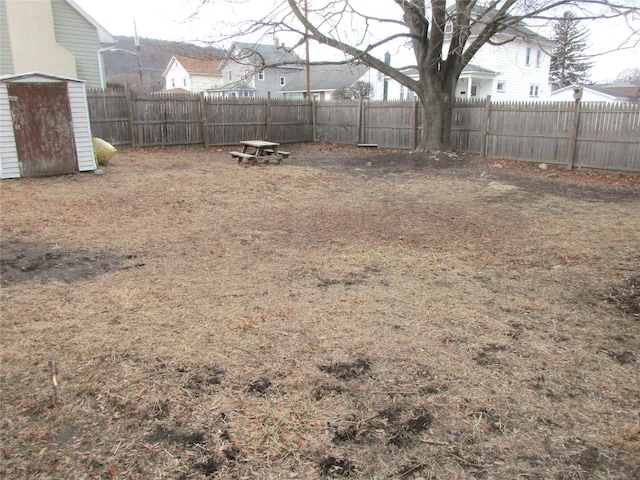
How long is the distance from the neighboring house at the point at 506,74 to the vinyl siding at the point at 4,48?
876 inches

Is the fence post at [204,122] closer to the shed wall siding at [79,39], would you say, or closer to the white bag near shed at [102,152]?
the shed wall siding at [79,39]

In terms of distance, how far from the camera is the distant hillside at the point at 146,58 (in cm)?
1277

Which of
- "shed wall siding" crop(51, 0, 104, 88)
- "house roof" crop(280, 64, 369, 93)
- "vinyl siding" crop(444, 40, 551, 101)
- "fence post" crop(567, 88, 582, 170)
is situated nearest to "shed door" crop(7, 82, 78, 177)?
"shed wall siding" crop(51, 0, 104, 88)

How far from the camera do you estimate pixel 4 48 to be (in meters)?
14.4

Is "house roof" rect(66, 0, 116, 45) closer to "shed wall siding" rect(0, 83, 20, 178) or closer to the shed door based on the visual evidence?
the shed door

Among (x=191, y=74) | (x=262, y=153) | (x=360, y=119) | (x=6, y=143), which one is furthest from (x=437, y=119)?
(x=191, y=74)

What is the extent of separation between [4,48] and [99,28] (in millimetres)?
3288

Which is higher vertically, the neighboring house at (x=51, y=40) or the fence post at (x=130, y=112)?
the neighboring house at (x=51, y=40)

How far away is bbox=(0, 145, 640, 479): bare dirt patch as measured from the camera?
2215mm

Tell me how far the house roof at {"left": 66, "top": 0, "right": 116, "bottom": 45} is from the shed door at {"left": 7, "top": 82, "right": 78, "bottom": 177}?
9084 mm

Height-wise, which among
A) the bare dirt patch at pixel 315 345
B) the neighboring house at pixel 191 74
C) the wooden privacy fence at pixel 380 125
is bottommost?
the bare dirt patch at pixel 315 345

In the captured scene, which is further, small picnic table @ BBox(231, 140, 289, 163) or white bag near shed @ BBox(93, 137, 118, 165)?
small picnic table @ BBox(231, 140, 289, 163)

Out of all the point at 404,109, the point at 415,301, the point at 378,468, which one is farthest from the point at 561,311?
the point at 404,109

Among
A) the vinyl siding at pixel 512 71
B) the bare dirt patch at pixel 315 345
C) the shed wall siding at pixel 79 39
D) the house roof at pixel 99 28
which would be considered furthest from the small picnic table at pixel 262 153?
the vinyl siding at pixel 512 71
